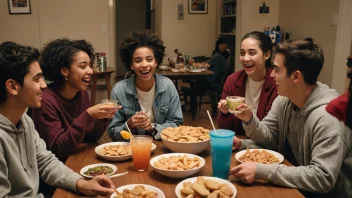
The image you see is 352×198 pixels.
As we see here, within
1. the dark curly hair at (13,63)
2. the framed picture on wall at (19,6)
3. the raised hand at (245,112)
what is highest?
the framed picture on wall at (19,6)

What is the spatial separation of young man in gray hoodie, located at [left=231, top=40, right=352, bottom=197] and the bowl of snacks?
8.0 inches

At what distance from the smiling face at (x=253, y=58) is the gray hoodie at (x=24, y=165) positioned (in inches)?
55.0

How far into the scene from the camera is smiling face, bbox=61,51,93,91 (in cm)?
195

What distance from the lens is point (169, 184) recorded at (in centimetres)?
129

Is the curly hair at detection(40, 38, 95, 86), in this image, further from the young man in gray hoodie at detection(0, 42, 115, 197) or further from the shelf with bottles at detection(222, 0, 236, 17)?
the shelf with bottles at detection(222, 0, 236, 17)

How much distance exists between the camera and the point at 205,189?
1139 mm

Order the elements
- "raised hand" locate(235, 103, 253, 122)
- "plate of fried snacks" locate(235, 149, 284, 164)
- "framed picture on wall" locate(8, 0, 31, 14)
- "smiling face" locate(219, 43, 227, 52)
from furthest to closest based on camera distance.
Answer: "framed picture on wall" locate(8, 0, 31, 14), "smiling face" locate(219, 43, 227, 52), "raised hand" locate(235, 103, 253, 122), "plate of fried snacks" locate(235, 149, 284, 164)

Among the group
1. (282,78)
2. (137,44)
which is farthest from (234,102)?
(137,44)

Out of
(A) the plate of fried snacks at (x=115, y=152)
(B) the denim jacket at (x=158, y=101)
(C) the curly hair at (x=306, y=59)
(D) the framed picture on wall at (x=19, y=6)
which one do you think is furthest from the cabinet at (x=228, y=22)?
(A) the plate of fried snacks at (x=115, y=152)

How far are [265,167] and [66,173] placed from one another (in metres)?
0.82

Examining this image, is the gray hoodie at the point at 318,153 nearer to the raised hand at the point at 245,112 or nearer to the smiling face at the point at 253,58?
the raised hand at the point at 245,112

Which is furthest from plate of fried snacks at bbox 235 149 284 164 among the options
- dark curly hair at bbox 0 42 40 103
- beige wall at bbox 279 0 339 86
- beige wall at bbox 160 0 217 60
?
beige wall at bbox 160 0 217 60

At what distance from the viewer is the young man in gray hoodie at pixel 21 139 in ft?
4.09

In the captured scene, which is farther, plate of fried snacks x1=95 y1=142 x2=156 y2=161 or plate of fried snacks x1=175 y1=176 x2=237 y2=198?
plate of fried snacks x1=95 y1=142 x2=156 y2=161
